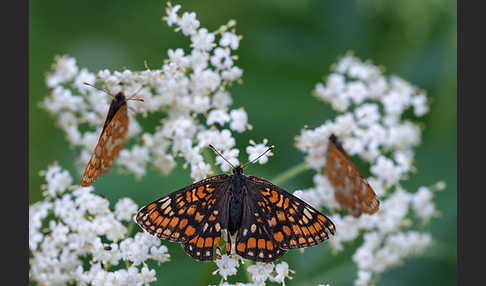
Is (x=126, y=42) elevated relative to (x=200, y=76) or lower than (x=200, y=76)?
elevated

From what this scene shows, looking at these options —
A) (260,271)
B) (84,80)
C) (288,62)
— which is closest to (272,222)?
(260,271)

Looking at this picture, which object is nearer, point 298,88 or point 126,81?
point 126,81

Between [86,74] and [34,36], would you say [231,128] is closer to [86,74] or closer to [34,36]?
[86,74]

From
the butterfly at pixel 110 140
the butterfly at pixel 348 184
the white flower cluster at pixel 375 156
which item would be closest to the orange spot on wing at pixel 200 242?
the butterfly at pixel 110 140

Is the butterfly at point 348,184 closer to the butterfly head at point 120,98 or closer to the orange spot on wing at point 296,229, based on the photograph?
the orange spot on wing at point 296,229

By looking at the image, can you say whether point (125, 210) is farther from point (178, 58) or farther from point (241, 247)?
point (178, 58)

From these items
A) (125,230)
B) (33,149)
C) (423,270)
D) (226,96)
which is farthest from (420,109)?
(33,149)

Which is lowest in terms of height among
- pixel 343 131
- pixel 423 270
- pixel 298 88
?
pixel 423 270

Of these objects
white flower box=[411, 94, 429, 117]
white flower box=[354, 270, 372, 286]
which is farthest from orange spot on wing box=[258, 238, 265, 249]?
white flower box=[411, 94, 429, 117]
